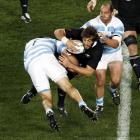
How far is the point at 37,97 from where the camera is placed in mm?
13531

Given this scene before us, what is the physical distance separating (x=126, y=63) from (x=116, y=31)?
3324 mm

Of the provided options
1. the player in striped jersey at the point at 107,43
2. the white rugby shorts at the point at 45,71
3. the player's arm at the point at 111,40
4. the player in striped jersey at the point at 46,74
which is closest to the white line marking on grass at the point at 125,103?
the player in striped jersey at the point at 107,43

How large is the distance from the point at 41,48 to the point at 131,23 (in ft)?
12.2

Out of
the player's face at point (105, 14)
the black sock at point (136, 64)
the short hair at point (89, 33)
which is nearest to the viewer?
the short hair at point (89, 33)

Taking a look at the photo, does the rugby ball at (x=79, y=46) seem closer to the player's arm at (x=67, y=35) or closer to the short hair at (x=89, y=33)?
the player's arm at (x=67, y=35)

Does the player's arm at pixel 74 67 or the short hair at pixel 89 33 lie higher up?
the short hair at pixel 89 33

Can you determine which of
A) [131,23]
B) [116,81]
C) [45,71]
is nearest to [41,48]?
[45,71]

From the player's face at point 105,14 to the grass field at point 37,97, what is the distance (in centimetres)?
182

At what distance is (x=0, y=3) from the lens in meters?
21.3

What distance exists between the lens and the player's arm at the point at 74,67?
1098 cm

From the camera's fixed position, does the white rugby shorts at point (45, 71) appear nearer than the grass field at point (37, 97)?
Yes

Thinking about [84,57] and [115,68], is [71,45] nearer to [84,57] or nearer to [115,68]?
[84,57]

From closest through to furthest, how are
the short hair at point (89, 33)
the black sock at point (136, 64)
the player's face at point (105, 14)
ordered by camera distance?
the short hair at point (89, 33) → the player's face at point (105, 14) → the black sock at point (136, 64)

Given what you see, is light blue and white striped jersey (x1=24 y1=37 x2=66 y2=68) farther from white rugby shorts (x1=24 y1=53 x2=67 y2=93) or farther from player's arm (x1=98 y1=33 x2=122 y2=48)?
player's arm (x1=98 y1=33 x2=122 y2=48)
